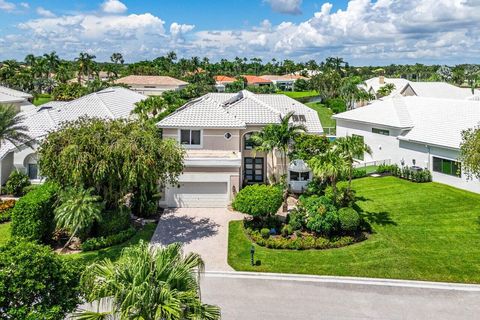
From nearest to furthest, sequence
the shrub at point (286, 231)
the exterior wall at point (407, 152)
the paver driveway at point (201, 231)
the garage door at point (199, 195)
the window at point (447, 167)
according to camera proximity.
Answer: the paver driveway at point (201, 231)
the shrub at point (286, 231)
the garage door at point (199, 195)
the window at point (447, 167)
the exterior wall at point (407, 152)

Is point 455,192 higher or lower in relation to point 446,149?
lower

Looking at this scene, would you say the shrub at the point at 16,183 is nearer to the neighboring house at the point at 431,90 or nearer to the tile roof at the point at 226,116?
the tile roof at the point at 226,116

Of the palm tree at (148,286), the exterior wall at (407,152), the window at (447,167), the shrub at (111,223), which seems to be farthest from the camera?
the exterior wall at (407,152)

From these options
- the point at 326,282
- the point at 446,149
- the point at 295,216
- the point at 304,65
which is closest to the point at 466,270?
the point at 326,282

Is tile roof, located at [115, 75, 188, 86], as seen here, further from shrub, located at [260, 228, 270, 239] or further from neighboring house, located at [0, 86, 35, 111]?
shrub, located at [260, 228, 270, 239]

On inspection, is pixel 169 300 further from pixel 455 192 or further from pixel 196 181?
pixel 455 192

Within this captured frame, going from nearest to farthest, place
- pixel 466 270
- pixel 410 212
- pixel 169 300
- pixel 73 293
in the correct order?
1. pixel 169 300
2. pixel 73 293
3. pixel 466 270
4. pixel 410 212

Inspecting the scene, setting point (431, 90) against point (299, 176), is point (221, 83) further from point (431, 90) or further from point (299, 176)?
point (299, 176)

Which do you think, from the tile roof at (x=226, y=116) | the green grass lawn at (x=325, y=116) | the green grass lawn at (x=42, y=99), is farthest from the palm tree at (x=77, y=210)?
the green grass lawn at (x=42, y=99)
